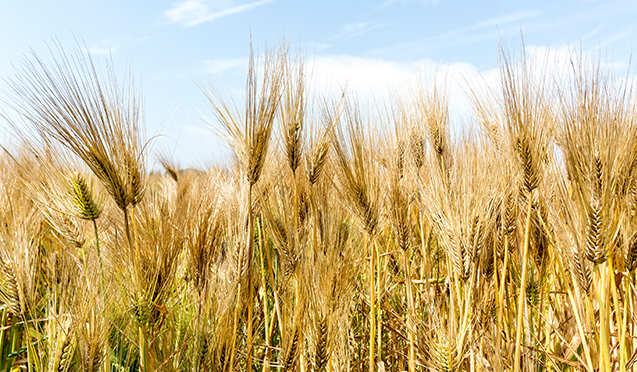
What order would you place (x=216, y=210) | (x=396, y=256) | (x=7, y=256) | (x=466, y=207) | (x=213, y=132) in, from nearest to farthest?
(x=466, y=207) → (x=7, y=256) → (x=216, y=210) → (x=213, y=132) → (x=396, y=256)

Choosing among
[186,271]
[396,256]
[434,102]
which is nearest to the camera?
[186,271]

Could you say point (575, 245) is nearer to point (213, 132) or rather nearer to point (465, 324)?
point (465, 324)

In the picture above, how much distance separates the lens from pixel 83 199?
1368 mm

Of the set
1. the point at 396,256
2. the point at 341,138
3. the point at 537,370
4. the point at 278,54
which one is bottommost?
the point at 537,370

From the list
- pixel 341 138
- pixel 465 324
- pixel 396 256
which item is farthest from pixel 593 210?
pixel 396 256

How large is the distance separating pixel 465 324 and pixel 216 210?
2.95ft

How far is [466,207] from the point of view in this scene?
121cm

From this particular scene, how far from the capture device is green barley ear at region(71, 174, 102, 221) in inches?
53.7

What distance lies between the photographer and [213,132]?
63.1 inches

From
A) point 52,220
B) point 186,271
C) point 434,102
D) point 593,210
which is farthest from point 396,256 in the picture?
point 52,220

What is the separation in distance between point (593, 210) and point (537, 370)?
0.87 m

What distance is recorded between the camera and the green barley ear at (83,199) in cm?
136

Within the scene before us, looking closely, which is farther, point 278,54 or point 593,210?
point 278,54

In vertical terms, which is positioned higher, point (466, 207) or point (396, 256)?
point (466, 207)
